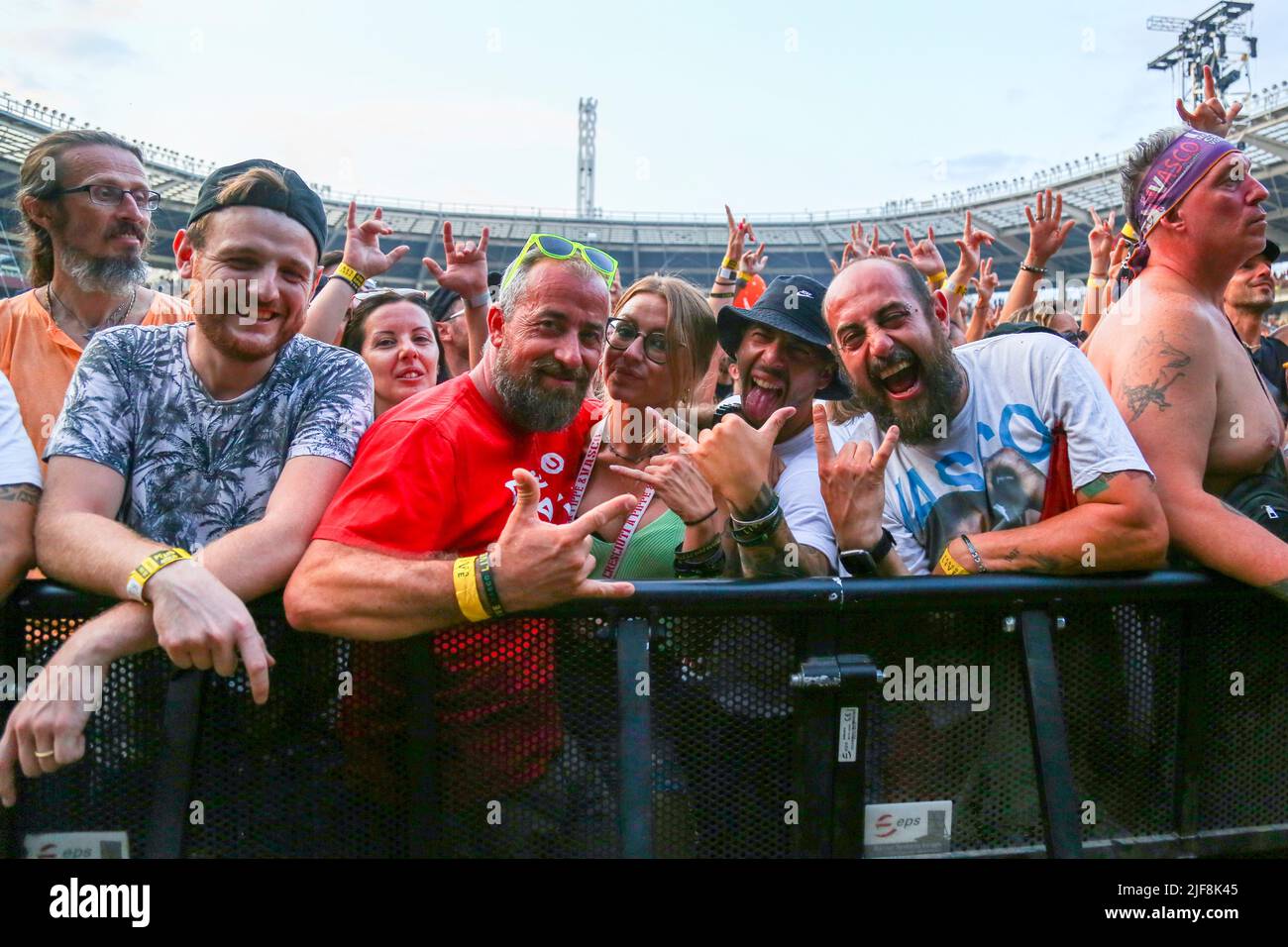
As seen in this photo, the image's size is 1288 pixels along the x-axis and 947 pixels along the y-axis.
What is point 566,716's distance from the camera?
5.01ft

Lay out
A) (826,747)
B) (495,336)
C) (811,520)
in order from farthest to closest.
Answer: (495,336)
(811,520)
(826,747)

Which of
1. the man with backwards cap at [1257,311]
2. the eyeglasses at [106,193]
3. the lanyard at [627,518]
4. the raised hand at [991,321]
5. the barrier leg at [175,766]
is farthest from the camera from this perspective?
the raised hand at [991,321]

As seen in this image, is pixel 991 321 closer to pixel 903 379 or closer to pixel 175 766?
pixel 903 379

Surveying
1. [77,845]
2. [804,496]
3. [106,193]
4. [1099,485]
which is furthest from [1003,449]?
[106,193]

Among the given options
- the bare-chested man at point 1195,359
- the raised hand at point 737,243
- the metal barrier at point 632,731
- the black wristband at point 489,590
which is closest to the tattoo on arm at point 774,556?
the metal barrier at point 632,731

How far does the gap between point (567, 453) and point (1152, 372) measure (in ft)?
4.93

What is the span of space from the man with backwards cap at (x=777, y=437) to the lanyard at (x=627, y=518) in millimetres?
303

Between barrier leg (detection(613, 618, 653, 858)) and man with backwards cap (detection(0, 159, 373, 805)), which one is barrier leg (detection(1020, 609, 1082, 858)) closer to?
barrier leg (detection(613, 618, 653, 858))

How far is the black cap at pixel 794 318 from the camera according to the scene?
251 cm

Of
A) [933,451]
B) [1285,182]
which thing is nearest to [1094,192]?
[1285,182]

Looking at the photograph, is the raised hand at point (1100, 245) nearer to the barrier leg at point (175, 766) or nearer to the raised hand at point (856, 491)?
the raised hand at point (856, 491)
